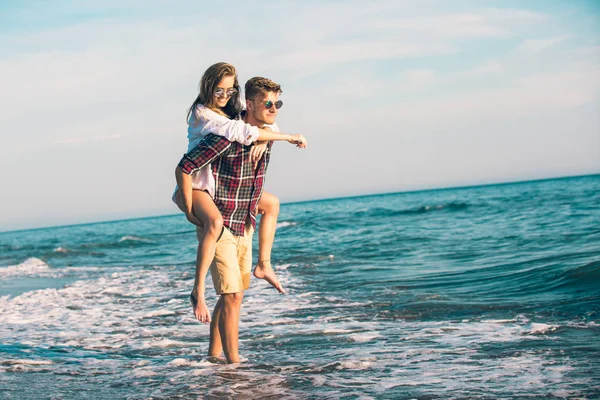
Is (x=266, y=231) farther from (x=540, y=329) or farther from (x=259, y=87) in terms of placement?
(x=540, y=329)

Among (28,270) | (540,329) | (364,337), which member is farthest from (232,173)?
(28,270)

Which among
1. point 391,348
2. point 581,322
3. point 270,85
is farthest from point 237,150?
point 581,322

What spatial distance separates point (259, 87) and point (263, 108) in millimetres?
146

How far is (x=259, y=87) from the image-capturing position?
14.3 ft

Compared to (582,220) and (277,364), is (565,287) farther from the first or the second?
(582,220)

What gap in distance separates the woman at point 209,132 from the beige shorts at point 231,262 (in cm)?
14

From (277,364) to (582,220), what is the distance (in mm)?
14171

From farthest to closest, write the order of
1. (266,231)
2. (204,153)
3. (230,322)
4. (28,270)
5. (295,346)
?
(28,270) < (295,346) < (266,231) < (230,322) < (204,153)

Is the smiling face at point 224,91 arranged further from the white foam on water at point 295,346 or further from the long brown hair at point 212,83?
the white foam on water at point 295,346

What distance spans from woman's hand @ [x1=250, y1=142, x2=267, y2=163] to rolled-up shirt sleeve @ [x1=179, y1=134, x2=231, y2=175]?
9.3 inches

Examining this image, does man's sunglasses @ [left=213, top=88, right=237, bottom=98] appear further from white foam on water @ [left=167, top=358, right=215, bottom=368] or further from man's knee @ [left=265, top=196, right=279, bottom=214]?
white foam on water @ [left=167, top=358, right=215, bottom=368]

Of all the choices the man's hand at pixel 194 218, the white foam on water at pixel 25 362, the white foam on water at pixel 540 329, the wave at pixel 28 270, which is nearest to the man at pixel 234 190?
the man's hand at pixel 194 218

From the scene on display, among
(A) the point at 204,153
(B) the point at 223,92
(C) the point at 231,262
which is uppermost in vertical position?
(B) the point at 223,92

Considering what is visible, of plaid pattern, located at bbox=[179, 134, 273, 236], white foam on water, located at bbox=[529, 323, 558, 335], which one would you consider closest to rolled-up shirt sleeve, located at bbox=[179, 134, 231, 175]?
plaid pattern, located at bbox=[179, 134, 273, 236]
